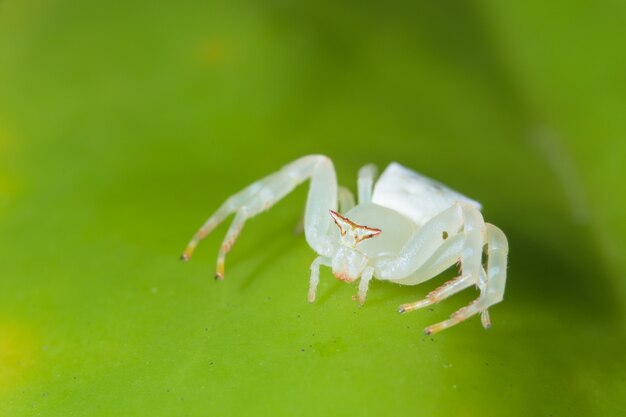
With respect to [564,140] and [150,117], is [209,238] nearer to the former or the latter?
[150,117]

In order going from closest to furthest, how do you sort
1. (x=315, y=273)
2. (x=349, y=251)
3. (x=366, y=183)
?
(x=315, y=273) → (x=349, y=251) → (x=366, y=183)

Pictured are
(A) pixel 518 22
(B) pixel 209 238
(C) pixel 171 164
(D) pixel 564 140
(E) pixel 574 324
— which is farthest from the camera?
(A) pixel 518 22

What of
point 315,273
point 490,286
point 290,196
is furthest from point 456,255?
point 290,196

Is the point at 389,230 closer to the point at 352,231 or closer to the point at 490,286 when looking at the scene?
the point at 352,231

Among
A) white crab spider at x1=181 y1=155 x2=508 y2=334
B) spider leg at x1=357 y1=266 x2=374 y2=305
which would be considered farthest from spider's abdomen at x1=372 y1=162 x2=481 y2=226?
spider leg at x1=357 y1=266 x2=374 y2=305

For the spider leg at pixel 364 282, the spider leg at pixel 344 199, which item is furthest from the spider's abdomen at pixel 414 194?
the spider leg at pixel 364 282

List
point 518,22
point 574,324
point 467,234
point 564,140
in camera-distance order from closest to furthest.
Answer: point 574,324 < point 467,234 < point 564,140 < point 518,22

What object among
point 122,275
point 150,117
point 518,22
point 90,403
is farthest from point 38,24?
point 518,22

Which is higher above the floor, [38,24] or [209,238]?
[38,24]
